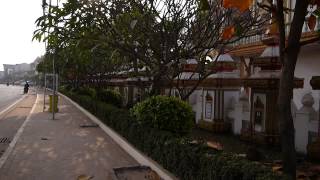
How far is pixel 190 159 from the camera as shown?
7414 mm

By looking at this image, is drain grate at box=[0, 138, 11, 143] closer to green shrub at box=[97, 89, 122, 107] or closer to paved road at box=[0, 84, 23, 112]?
green shrub at box=[97, 89, 122, 107]

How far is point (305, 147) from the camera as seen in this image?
12.0 m

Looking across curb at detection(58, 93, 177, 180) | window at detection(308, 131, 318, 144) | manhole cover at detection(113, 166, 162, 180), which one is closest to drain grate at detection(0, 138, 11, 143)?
curb at detection(58, 93, 177, 180)

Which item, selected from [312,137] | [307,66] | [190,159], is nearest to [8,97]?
[307,66]

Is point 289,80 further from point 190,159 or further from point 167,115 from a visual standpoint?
point 167,115

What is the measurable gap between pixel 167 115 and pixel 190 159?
3.52 m

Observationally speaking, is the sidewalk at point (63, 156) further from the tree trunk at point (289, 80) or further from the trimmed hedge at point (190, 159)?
the tree trunk at point (289, 80)

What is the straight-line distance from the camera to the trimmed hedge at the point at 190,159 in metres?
5.97

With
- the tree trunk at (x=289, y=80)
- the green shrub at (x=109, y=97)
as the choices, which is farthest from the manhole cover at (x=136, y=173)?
the green shrub at (x=109, y=97)

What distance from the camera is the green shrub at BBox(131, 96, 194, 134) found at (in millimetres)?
10891

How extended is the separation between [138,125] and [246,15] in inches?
179

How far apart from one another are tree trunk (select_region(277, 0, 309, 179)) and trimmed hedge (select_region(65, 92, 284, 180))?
1.18 feet

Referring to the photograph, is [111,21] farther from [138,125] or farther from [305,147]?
[305,147]

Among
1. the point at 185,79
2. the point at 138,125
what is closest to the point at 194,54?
the point at 138,125
